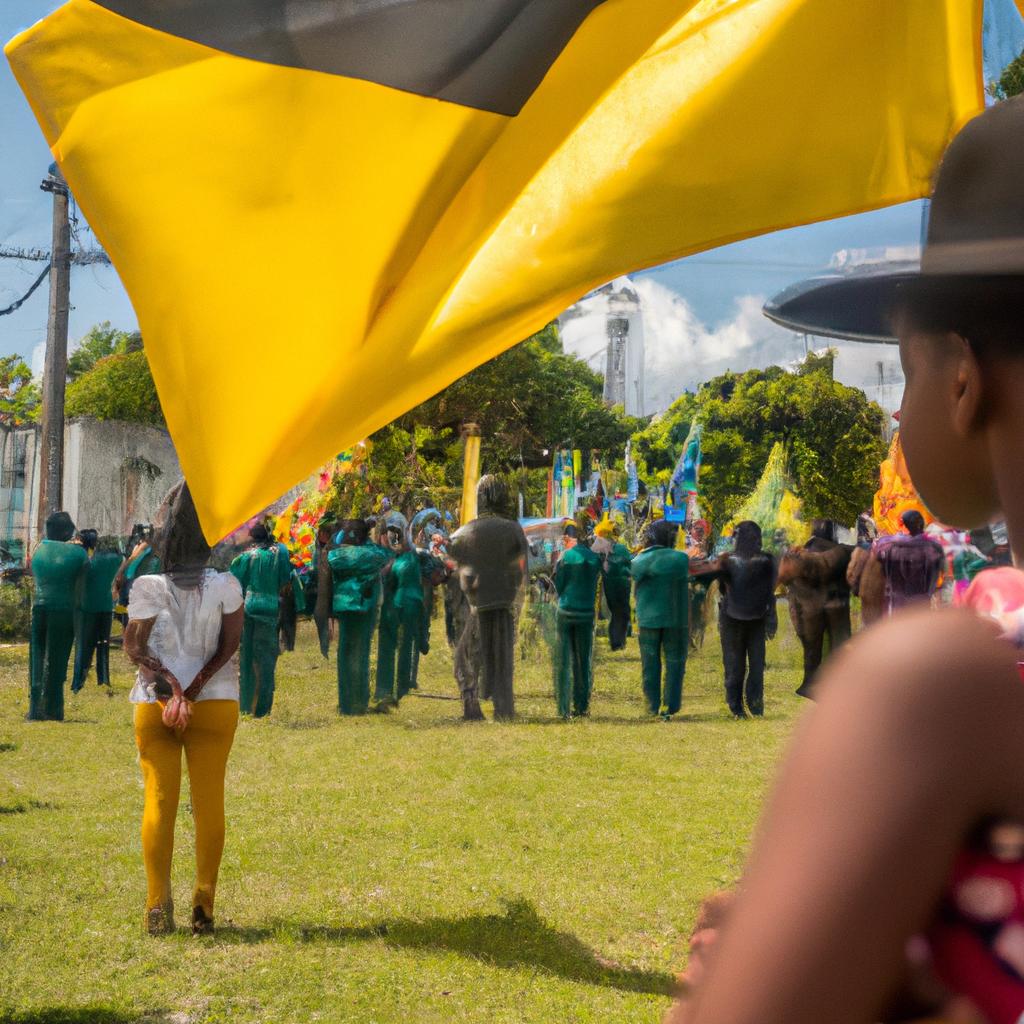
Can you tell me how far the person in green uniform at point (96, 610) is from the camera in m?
10.5

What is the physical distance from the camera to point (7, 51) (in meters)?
2.28

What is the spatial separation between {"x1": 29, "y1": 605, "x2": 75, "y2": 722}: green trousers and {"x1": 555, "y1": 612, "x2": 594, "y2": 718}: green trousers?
398cm

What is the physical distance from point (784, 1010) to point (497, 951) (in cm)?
405

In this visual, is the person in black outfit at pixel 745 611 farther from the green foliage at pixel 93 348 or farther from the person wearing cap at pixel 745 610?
the green foliage at pixel 93 348

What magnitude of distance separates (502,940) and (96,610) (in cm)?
731

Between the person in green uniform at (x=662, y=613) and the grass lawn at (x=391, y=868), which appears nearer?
the grass lawn at (x=391, y=868)

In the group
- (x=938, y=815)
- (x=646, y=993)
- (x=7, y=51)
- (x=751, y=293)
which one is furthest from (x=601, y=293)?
(x=646, y=993)

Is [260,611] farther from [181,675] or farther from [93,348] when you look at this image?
[93,348]

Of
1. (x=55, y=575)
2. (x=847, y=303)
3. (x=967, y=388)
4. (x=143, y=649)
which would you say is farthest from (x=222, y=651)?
(x=55, y=575)

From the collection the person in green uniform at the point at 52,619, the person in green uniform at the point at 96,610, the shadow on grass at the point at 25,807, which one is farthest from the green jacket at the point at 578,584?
the shadow on grass at the point at 25,807

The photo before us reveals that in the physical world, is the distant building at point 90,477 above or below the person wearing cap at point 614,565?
above

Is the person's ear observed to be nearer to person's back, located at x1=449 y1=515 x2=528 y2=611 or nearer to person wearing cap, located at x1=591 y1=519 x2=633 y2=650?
person's back, located at x1=449 y1=515 x2=528 y2=611

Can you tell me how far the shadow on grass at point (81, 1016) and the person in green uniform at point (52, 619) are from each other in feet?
18.9

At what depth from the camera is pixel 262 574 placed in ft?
30.8
